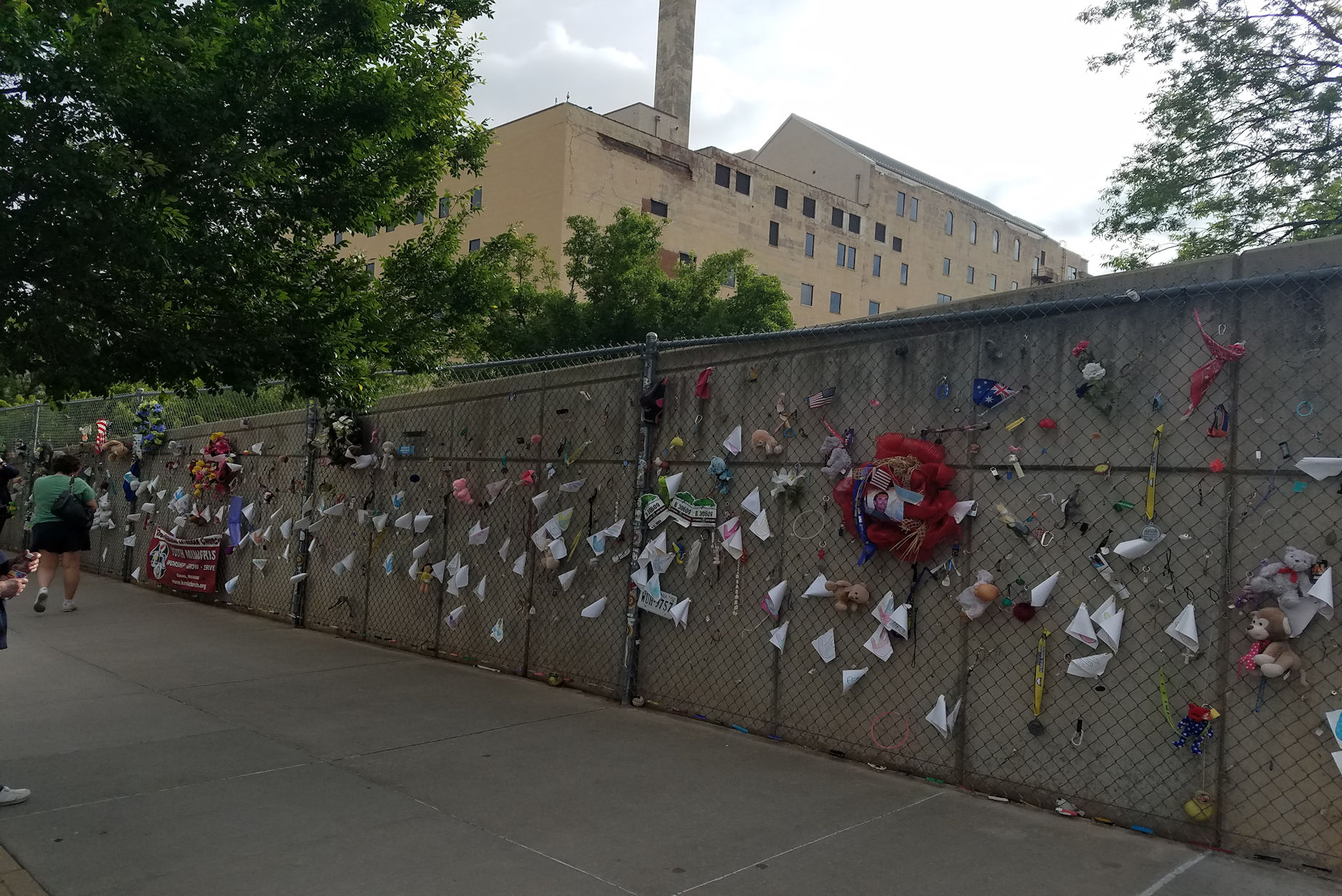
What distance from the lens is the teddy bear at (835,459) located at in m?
5.18

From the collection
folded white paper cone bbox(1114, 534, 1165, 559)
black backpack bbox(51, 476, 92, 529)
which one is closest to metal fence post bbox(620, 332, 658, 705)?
folded white paper cone bbox(1114, 534, 1165, 559)

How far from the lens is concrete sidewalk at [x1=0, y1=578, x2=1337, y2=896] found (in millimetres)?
3625

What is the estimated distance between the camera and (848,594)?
16.6 feet

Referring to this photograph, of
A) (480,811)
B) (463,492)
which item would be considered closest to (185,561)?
(463,492)

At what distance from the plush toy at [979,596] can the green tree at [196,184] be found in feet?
15.3

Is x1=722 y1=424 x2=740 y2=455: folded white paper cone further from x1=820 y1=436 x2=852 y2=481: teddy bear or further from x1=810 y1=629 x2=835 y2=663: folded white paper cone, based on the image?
x1=810 y1=629 x2=835 y2=663: folded white paper cone

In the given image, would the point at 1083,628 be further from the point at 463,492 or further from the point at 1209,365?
the point at 463,492

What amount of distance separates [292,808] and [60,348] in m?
3.16

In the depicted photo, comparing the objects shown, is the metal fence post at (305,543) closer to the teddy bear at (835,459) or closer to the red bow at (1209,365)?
the teddy bear at (835,459)

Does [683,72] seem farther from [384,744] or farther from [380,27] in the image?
[384,744]

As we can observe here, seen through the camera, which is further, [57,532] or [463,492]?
[57,532]

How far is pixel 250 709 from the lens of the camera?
6230 mm

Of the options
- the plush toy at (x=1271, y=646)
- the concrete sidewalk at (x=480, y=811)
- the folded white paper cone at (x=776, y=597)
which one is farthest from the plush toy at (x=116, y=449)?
the plush toy at (x=1271, y=646)

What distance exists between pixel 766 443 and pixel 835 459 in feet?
1.72
